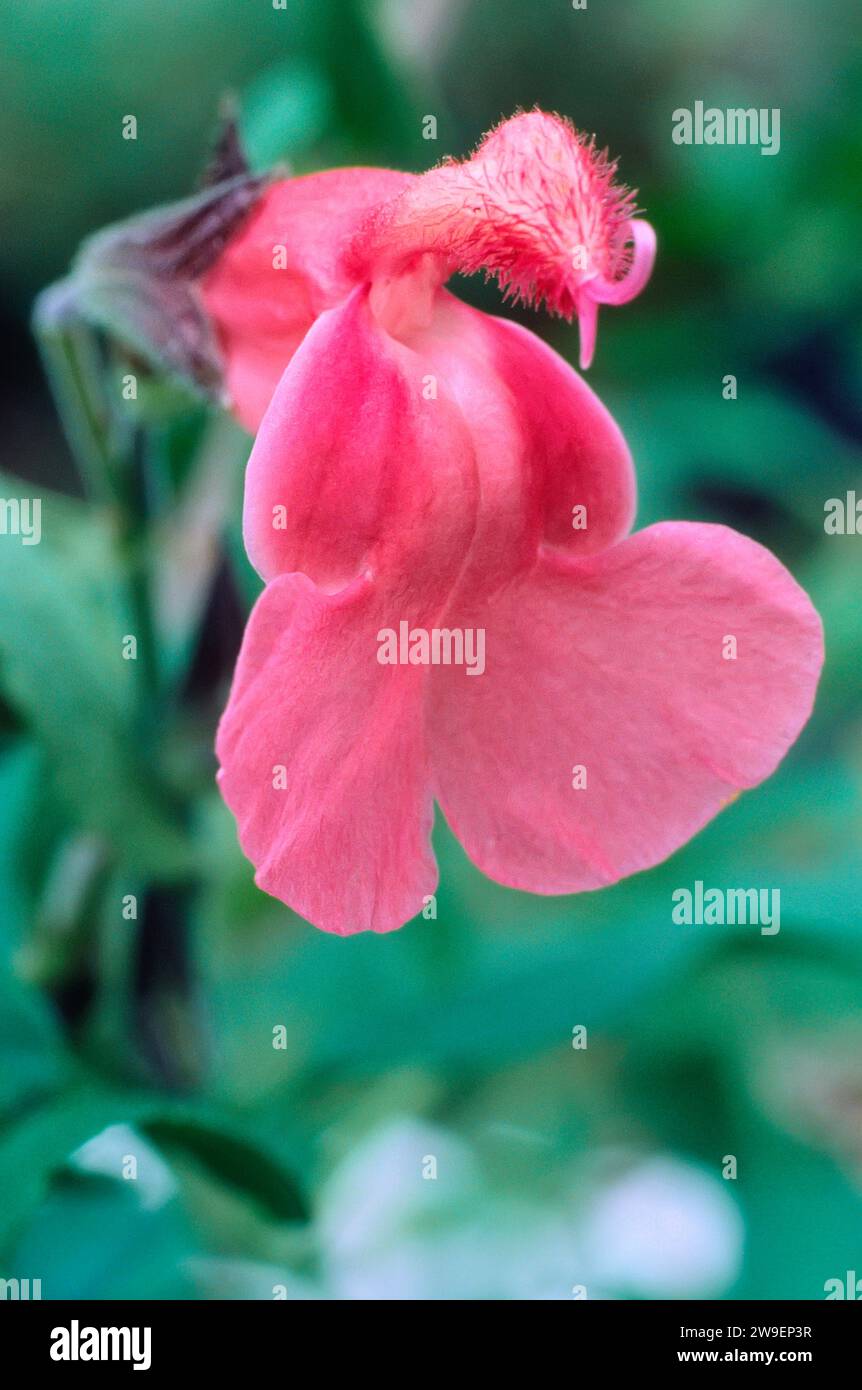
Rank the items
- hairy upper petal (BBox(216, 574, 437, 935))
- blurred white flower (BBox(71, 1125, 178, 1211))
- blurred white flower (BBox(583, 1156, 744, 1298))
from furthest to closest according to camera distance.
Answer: blurred white flower (BBox(583, 1156, 744, 1298))
blurred white flower (BBox(71, 1125, 178, 1211))
hairy upper petal (BBox(216, 574, 437, 935))

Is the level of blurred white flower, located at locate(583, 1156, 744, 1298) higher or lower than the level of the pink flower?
lower

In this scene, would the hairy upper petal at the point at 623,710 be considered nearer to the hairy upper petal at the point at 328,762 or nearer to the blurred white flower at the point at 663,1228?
the hairy upper petal at the point at 328,762

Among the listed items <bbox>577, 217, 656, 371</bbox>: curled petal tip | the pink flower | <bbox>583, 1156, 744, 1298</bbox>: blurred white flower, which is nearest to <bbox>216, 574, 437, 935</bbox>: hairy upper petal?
the pink flower

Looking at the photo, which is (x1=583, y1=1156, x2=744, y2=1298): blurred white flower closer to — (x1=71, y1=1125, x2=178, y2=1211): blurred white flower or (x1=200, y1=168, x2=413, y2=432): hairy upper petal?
(x1=71, y1=1125, x2=178, y2=1211): blurred white flower

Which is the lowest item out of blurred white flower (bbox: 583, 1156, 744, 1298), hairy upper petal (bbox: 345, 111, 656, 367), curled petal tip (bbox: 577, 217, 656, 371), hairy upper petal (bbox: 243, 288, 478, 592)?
blurred white flower (bbox: 583, 1156, 744, 1298)

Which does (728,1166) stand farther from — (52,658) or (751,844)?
(52,658)

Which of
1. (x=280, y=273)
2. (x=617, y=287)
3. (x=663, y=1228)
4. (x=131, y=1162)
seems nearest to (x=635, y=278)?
(x=617, y=287)

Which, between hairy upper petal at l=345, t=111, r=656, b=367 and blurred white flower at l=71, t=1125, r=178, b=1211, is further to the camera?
blurred white flower at l=71, t=1125, r=178, b=1211
